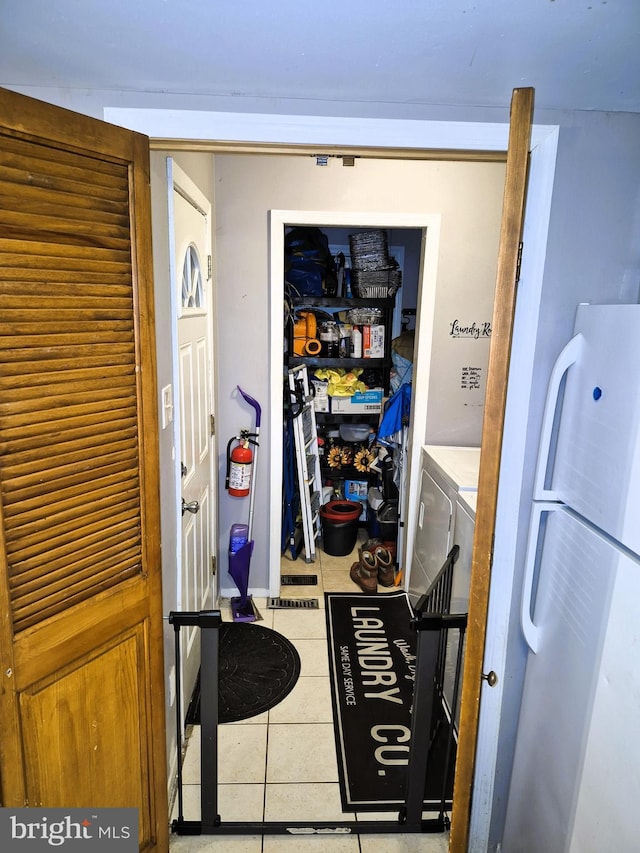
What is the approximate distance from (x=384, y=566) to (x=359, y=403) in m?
1.22

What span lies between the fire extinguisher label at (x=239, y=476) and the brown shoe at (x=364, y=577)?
104 centimetres

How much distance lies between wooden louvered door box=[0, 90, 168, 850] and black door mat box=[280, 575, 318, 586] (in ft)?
6.92

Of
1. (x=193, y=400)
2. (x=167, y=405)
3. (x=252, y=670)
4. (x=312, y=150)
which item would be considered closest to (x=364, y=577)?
(x=252, y=670)

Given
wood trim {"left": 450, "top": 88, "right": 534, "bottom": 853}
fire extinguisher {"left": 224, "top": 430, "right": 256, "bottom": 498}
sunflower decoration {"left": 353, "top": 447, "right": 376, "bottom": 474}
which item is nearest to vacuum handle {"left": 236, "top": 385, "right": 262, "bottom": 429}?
fire extinguisher {"left": 224, "top": 430, "right": 256, "bottom": 498}

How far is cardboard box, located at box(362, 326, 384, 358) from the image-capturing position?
12.6ft

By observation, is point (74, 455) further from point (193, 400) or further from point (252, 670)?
point (252, 670)

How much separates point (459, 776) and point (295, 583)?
229cm

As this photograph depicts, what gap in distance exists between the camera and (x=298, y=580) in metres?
3.62

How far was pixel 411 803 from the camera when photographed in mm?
1818

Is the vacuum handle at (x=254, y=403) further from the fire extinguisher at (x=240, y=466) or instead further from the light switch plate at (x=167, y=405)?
the light switch plate at (x=167, y=405)

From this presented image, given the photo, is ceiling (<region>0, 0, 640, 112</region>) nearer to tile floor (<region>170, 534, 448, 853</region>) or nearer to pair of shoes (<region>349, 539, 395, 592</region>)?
tile floor (<region>170, 534, 448, 853</region>)

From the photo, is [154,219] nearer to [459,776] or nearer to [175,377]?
[175,377]

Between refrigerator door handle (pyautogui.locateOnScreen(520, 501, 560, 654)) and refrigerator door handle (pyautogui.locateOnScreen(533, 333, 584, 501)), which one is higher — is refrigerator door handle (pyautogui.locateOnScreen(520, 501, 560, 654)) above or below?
below

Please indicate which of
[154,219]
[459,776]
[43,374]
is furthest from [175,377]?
[459,776]
